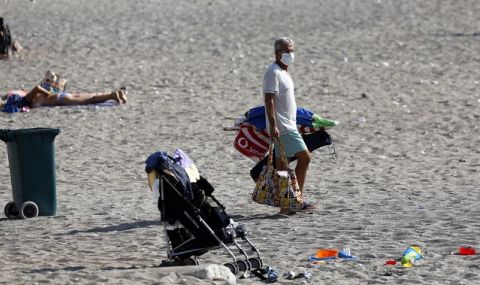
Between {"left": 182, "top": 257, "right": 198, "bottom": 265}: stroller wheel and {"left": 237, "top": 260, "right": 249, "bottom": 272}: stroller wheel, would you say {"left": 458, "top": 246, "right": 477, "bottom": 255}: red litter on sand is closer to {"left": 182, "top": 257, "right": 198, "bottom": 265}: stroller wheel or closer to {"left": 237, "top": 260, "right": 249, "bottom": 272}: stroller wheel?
{"left": 237, "top": 260, "right": 249, "bottom": 272}: stroller wheel

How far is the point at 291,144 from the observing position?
10.6m

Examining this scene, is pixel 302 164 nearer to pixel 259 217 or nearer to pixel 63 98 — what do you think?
pixel 259 217

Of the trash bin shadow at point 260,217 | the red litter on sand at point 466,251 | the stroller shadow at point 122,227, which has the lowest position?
the trash bin shadow at point 260,217

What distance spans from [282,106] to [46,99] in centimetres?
678

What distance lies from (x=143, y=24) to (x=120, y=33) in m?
1.18

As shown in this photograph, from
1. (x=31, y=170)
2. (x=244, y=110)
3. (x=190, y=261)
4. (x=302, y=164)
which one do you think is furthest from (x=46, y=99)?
(x=190, y=261)

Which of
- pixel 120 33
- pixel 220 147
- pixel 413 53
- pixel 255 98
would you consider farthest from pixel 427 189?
pixel 120 33

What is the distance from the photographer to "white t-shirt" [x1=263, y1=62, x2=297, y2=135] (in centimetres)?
1048

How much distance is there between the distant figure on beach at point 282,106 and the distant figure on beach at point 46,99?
6492mm

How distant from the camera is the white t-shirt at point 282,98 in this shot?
10.5 meters

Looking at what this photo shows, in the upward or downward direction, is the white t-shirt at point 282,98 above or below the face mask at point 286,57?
below

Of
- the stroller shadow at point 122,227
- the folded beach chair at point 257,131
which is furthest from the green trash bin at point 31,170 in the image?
the folded beach chair at point 257,131

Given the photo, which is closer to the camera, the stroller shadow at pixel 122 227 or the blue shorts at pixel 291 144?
the stroller shadow at pixel 122 227

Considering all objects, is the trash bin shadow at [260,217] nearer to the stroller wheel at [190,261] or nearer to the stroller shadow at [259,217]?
the stroller shadow at [259,217]
